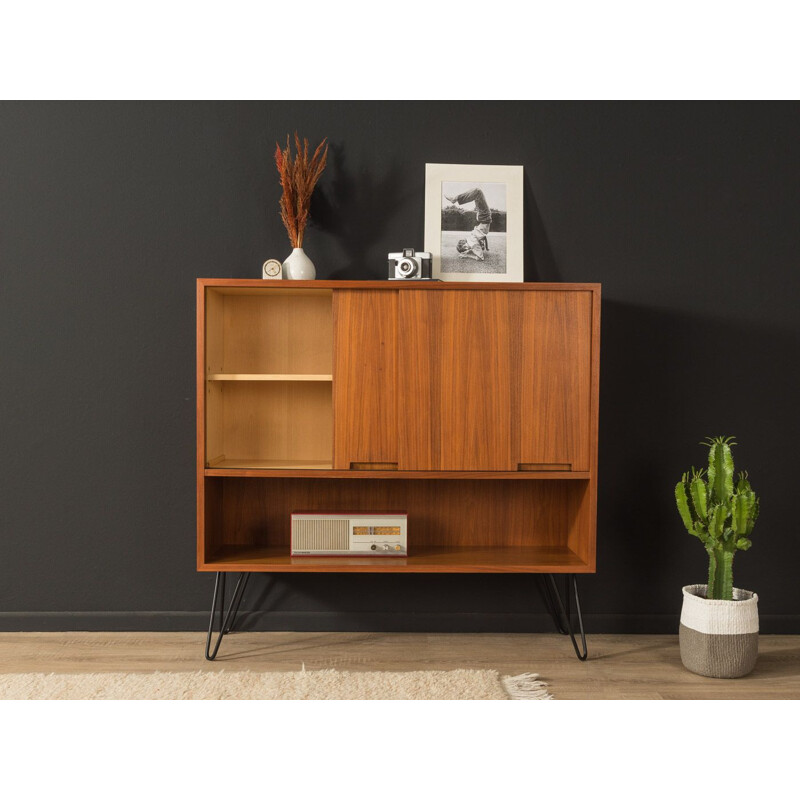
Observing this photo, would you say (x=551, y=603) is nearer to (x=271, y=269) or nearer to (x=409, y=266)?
(x=409, y=266)

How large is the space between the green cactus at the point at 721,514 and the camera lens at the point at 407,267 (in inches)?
57.2

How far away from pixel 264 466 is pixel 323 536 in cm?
40

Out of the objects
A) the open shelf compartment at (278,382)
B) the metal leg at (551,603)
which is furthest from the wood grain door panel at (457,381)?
the metal leg at (551,603)

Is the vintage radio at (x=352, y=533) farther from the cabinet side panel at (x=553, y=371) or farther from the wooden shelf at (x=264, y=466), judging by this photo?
the cabinet side panel at (x=553, y=371)

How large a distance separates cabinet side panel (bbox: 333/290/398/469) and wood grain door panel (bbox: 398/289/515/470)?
0.07 metres

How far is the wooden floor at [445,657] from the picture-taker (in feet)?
9.72

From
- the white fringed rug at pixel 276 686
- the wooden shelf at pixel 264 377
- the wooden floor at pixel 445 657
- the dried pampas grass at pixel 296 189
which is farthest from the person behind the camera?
the dried pampas grass at pixel 296 189

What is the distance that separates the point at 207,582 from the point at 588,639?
1.79m

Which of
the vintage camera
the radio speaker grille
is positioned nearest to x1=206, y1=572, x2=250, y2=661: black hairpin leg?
the radio speaker grille

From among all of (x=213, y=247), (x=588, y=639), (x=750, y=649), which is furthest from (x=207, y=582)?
(x=750, y=649)

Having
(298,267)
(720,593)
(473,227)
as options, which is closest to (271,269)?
(298,267)

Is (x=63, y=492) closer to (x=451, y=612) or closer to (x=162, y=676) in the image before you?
(x=162, y=676)

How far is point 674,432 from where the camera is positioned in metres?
3.52

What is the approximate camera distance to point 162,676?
2.97m
